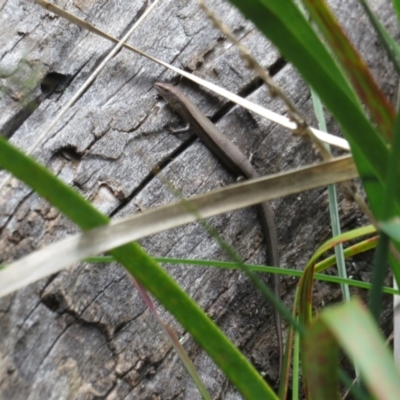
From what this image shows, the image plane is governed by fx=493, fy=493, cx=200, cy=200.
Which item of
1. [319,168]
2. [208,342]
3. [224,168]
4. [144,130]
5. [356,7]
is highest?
[356,7]

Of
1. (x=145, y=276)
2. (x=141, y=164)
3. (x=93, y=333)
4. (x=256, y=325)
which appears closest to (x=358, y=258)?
(x=256, y=325)

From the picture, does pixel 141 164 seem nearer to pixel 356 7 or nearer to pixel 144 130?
pixel 144 130

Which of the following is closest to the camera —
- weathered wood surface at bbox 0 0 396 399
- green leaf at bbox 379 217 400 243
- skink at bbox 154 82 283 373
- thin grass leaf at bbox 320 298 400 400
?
thin grass leaf at bbox 320 298 400 400

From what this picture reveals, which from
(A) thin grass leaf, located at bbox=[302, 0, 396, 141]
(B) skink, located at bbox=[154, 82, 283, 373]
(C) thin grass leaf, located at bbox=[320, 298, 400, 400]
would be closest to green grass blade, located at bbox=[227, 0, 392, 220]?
(A) thin grass leaf, located at bbox=[302, 0, 396, 141]

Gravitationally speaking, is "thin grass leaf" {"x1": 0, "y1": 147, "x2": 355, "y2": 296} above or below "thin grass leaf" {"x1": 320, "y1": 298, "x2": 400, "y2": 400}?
above

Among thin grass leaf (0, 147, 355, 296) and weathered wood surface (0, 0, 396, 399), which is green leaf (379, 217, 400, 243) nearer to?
thin grass leaf (0, 147, 355, 296)

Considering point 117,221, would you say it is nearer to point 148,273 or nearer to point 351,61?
point 148,273

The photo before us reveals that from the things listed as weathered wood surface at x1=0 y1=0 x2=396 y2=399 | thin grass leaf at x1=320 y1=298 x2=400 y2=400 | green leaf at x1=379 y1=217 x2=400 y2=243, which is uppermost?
weathered wood surface at x1=0 y1=0 x2=396 y2=399

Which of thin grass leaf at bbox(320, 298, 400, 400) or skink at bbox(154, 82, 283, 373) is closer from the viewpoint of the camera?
thin grass leaf at bbox(320, 298, 400, 400)
